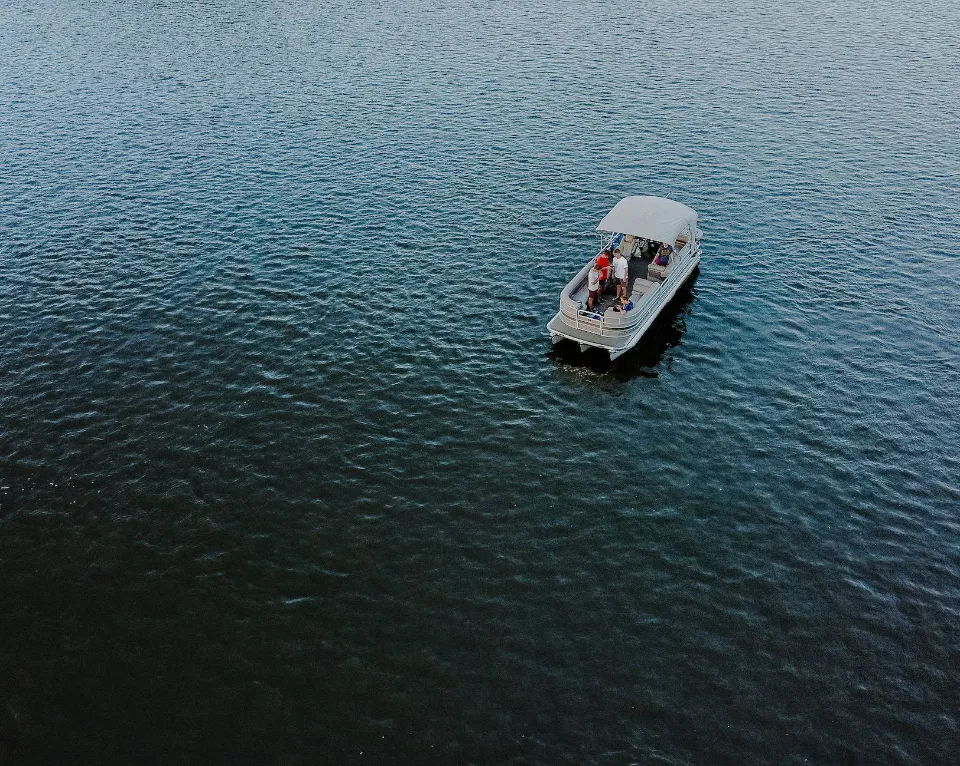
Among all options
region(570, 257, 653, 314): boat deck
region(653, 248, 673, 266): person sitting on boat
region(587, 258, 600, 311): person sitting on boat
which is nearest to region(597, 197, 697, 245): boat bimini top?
region(653, 248, 673, 266): person sitting on boat

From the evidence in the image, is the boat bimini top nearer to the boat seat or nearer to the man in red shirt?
the man in red shirt

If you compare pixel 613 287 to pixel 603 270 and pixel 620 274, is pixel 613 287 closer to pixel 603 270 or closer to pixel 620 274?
pixel 603 270

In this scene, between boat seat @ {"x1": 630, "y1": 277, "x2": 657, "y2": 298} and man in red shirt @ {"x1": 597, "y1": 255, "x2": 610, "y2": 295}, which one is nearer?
man in red shirt @ {"x1": 597, "y1": 255, "x2": 610, "y2": 295}

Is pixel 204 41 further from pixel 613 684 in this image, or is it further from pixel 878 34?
pixel 613 684

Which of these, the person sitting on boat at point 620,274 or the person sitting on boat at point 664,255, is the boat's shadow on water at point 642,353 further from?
the person sitting on boat at point 620,274

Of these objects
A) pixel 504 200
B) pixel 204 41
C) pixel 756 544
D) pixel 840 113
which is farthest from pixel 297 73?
pixel 756 544
